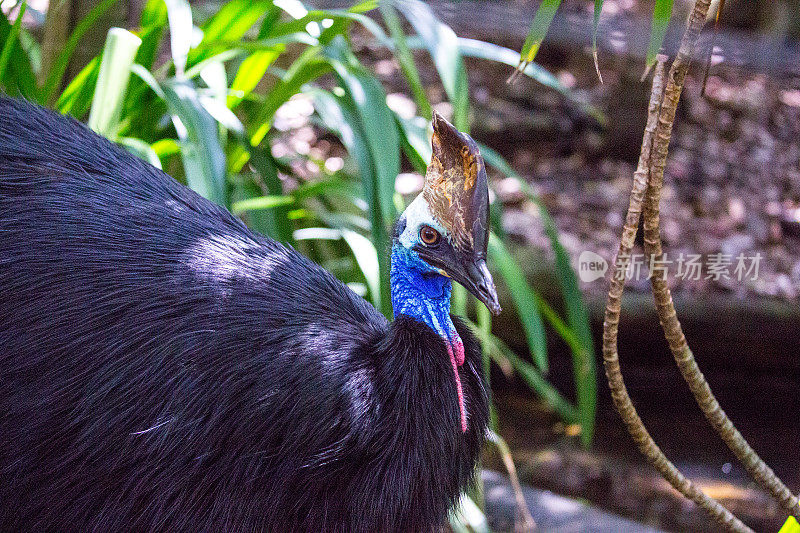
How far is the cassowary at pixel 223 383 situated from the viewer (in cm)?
134

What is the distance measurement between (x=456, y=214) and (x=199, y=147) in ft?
2.45

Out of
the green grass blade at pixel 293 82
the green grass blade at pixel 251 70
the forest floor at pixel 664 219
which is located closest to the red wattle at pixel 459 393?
the green grass blade at pixel 293 82

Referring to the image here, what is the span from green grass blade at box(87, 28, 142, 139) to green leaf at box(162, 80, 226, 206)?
3.8 inches

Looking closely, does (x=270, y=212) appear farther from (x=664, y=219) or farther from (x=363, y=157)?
(x=664, y=219)

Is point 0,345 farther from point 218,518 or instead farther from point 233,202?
point 233,202

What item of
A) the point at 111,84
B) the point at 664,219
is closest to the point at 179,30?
the point at 111,84

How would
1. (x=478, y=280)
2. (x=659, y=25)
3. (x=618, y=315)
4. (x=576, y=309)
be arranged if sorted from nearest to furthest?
1. (x=659, y=25)
2. (x=478, y=280)
3. (x=618, y=315)
4. (x=576, y=309)

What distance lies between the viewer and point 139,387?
1368 millimetres

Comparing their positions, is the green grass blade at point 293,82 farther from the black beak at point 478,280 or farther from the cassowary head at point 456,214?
the black beak at point 478,280

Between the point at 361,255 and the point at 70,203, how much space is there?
751 millimetres

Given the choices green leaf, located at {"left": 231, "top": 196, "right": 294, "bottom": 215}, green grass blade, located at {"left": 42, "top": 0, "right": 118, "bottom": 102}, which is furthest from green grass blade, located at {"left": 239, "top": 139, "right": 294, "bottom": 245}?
green grass blade, located at {"left": 42, "top": 0, "right": 118, "bottom": 102}

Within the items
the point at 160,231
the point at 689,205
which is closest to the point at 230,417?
the point at 160,231

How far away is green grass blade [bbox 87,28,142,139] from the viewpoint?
1865 millimetres

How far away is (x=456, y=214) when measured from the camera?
131cm
